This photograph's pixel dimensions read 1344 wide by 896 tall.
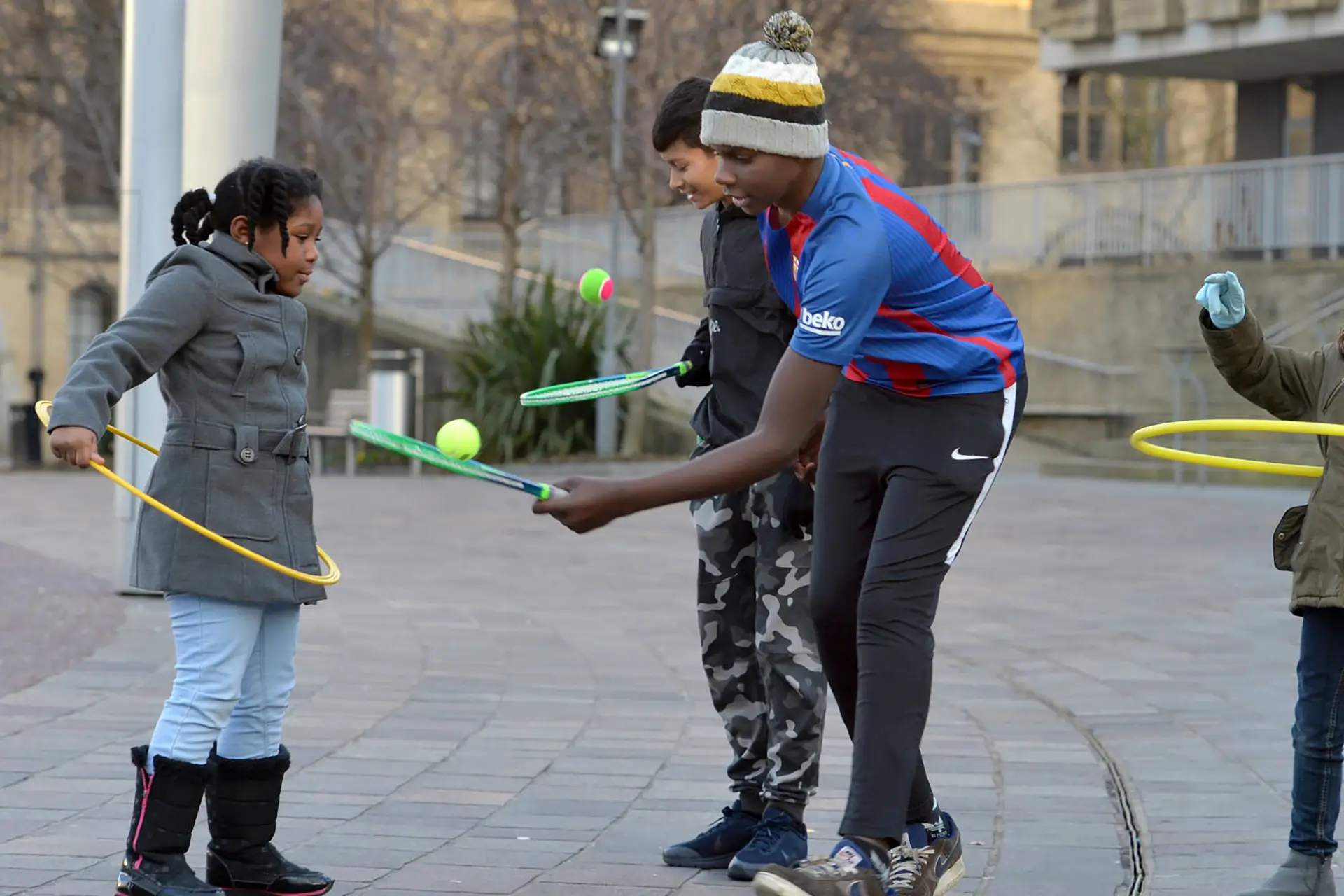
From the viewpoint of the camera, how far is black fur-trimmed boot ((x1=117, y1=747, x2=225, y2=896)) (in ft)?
13.8

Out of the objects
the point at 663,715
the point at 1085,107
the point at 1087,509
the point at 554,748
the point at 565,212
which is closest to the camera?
the point at 554,748

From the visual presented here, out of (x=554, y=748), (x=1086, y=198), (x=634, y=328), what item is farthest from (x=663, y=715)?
(x=1086, y=198)

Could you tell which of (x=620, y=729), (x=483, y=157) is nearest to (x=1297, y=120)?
(x=483, y=157)

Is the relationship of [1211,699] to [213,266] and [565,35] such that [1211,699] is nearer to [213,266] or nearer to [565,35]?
→ [213,266]

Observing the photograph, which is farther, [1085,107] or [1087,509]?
[1085,107]

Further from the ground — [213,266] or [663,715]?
[213,266]

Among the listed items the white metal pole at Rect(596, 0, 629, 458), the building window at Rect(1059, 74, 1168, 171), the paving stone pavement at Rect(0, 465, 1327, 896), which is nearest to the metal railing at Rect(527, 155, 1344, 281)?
the white metal pole at Rect(596, 0, 629, 458)

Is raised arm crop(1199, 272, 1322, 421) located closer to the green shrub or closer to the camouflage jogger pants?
the camouflage jogger pants

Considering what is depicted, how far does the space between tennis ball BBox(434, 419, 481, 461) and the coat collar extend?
93 cm

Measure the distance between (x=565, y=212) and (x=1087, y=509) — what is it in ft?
74.0

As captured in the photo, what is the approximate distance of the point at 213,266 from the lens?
13.9 ft

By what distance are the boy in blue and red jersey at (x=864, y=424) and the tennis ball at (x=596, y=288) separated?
0.79m

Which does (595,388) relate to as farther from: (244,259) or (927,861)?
(927,861)

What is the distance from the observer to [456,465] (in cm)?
354
